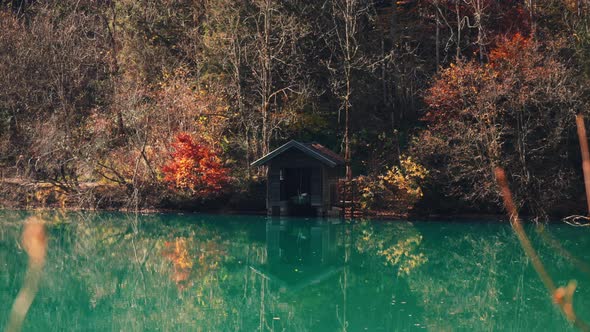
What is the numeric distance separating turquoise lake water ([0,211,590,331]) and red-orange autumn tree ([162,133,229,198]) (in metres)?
2.72

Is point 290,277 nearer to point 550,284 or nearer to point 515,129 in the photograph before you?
point 515,129

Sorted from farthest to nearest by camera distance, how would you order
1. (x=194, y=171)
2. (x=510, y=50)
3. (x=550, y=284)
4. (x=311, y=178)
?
(x=194, y=171), (x=311, y=178), (x=510, y=50), (x=550, y=284)

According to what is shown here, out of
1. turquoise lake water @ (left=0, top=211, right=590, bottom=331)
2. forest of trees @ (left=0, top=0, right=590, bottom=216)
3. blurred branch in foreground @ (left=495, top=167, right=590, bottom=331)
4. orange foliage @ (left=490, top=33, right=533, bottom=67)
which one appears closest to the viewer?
blurred branch in foreground @ (left=495, top=167, right=590, bottom=331)

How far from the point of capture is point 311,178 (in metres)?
26.0

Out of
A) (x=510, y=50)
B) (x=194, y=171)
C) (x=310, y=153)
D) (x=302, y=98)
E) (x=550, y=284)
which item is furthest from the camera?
(x=302, y=98)

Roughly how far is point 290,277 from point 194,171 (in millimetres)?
12562

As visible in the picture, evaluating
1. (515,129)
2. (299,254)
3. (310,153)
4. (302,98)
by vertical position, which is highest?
(302,98)

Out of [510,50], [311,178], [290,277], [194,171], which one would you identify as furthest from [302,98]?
[290,277]

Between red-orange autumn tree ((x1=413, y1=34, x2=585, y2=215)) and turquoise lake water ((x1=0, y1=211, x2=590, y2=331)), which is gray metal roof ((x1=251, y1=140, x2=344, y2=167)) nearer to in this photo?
turquoise lake water ((x1=0, y1=211, x2=590, y2=331))

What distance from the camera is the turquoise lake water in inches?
436

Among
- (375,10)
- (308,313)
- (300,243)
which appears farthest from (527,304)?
(375,10)

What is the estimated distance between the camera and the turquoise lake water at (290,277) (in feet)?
36.3

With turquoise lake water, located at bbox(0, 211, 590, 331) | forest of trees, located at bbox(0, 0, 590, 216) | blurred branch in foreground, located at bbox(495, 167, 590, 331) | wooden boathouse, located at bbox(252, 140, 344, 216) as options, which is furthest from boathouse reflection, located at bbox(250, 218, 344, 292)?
blurred branch in foreground, located at bbox(495, 167, 590, 331)

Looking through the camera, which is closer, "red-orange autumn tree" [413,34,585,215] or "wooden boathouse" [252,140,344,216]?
"red-orange autumn tree" [413,34,585,215]
